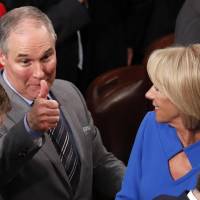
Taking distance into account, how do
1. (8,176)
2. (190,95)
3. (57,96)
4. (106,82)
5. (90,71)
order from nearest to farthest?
(190,95) → (8,176) → (57,96) → (106,82) → (90,71)

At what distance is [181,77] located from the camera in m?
1.82

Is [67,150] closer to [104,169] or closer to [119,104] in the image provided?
[104,169]

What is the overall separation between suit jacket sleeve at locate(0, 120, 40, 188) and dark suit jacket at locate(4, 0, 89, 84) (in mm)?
950

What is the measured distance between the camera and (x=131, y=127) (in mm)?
2875

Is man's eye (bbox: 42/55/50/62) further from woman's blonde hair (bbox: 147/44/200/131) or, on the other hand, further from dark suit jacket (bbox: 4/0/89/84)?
dark suit jacket (bbox: 4/0/89/84)

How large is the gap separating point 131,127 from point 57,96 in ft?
2.07

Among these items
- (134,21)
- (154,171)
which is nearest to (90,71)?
(134,21)

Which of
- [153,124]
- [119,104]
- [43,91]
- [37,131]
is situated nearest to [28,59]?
[43,91]

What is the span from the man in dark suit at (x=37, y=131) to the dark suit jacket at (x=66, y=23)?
56 centimetres

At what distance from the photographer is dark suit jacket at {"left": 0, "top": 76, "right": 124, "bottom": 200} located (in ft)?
Answer: 6.35

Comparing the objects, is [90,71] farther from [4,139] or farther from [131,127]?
[4,139]

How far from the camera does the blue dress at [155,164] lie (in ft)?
6.26

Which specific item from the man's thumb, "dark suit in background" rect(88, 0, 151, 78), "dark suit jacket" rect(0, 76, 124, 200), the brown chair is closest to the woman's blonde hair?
the man's thumb

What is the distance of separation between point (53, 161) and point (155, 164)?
1.26 ft
